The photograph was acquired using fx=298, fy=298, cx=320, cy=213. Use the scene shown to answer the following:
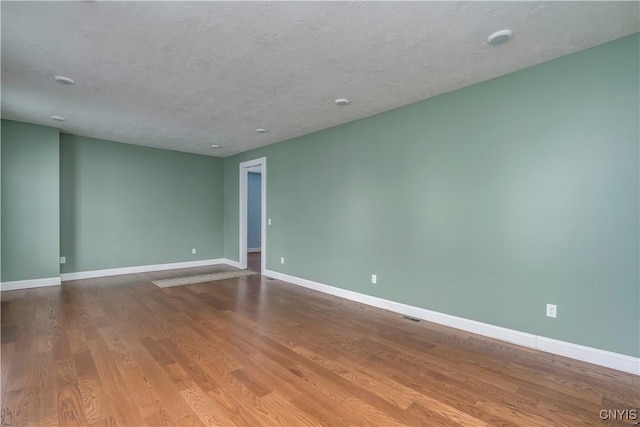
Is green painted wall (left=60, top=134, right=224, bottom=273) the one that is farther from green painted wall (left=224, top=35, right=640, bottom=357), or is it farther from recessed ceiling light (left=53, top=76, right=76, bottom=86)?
green painted wall (left=224, top=35, right=640, bottom=357)

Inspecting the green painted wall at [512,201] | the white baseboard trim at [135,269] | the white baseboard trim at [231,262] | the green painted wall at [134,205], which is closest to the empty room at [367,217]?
the green painted wall at [512,201]

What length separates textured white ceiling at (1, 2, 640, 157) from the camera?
1.96 meters

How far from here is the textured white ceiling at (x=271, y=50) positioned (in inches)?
77.2

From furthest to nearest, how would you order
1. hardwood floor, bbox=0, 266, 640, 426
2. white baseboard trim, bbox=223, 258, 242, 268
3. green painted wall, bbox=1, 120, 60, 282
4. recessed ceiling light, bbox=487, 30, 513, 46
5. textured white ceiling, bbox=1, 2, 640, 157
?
white baseboard trim, bbox=223, 258, 242, 268, green painted wall, bbox=1, 120, 60, 282, recessed ceiling light, bbox=487, 30, 513, 46, textured white ceiling, bbox=1, 2, 640, 157, hardwood floor, bbox=0, 266, 640, 426

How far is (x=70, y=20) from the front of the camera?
2.04 metres

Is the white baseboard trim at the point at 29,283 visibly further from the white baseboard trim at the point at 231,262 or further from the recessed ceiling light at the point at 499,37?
the recessed ceiling light at the point at 499,37

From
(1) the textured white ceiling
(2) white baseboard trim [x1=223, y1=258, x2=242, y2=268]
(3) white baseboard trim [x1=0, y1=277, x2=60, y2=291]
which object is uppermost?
(1) the textured white ceiling

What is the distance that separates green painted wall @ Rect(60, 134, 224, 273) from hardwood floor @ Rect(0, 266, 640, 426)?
197 centimetres

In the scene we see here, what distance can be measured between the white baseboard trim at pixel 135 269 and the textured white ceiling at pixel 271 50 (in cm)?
286

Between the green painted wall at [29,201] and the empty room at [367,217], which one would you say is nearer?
the empty room at [367,217]

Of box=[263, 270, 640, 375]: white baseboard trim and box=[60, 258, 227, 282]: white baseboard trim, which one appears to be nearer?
Answer: box=[263, 270, 640, 375]: white baseboard trim

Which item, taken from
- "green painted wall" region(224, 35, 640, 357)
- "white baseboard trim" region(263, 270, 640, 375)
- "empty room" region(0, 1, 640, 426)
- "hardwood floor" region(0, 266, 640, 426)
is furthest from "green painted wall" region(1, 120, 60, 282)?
"white baseboard trim" region(263, 270, 640, 375)

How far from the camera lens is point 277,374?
226cm

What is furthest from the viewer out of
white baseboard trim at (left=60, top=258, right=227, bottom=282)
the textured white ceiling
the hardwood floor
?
white baseboard trim at (left=60, top=258, right=227, bottom=282)
